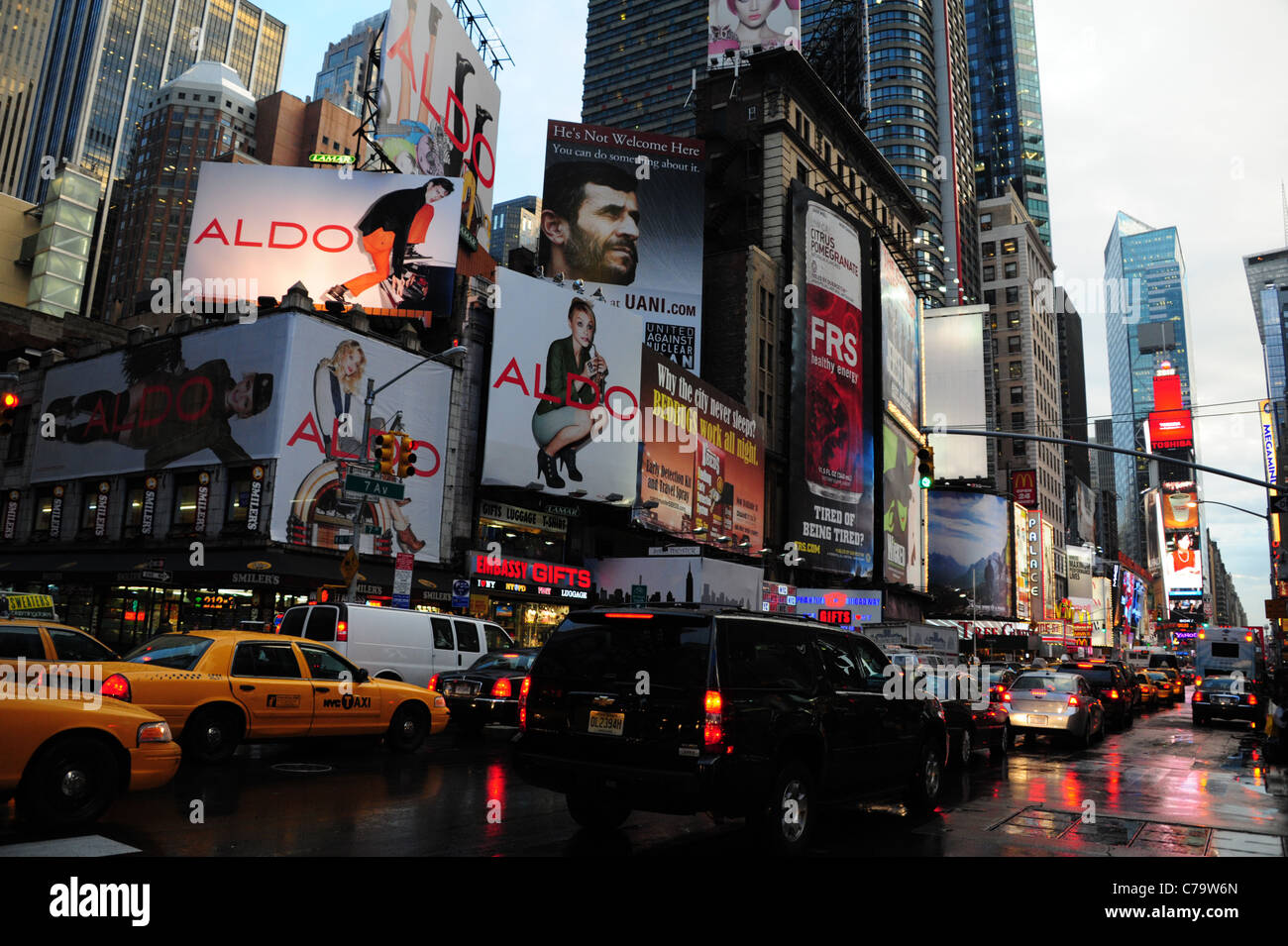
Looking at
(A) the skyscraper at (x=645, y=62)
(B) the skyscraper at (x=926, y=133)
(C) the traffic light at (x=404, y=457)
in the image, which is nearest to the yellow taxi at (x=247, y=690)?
(C) the traffic light at (x=404, y=457)

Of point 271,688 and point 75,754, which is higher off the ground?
point 271,688

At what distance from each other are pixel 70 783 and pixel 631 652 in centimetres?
479

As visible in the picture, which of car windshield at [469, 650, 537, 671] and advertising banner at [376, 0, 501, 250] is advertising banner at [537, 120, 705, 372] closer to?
advertising banner at [376, 0, 501, 250]

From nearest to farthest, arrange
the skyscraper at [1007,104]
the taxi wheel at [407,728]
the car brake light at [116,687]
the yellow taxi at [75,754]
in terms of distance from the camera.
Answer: the yellow taxi at [75,754]
the car brake light at [116,687]
the taxi wheel at [407,728]
the skyscraper at [1007,104]

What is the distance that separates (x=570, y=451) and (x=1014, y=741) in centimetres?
2140

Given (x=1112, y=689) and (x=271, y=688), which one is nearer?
(x=271, y=688)

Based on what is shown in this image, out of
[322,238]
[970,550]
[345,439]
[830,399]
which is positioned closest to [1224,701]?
[345,439]

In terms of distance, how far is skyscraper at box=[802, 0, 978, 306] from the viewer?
126875 mm

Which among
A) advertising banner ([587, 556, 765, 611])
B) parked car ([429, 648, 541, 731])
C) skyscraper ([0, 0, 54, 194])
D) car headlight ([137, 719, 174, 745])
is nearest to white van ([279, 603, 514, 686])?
parked car ([429, 648, 541, 731])

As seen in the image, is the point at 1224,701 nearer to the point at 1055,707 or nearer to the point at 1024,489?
the point at 1055,707

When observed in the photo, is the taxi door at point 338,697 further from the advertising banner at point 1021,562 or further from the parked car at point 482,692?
the advertising banner at point 1021,562

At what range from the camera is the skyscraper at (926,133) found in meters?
127

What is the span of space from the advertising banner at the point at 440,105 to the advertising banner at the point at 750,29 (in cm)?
1964

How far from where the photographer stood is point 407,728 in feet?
45.9
